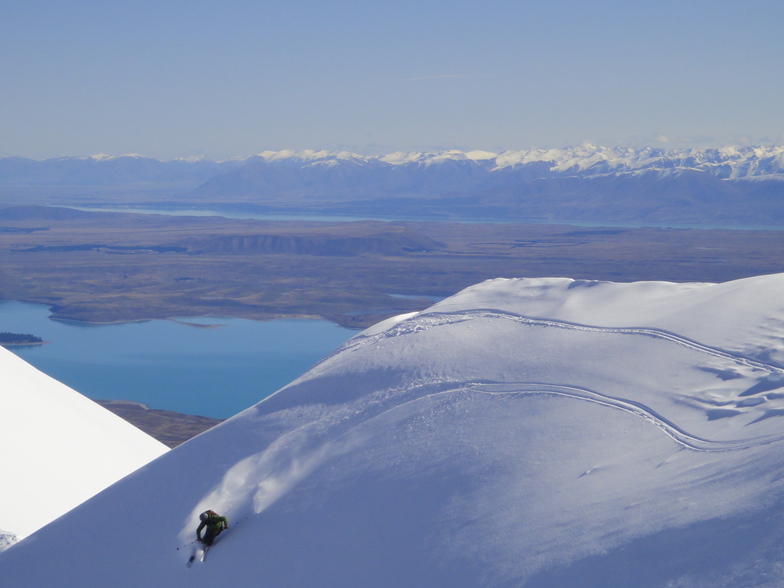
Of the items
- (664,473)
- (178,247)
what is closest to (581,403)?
(664,473)

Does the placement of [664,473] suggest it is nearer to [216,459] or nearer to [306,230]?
[216,459]

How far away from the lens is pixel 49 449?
10.4 metres

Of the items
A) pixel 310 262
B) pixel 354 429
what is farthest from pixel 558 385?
pixel 310 262

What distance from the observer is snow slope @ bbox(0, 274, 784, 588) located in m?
4.47

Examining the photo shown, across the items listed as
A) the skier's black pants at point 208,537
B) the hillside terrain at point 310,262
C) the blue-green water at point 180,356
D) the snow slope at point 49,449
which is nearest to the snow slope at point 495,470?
the skier's black pants at point 208,537

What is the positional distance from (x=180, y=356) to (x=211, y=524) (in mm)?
44373

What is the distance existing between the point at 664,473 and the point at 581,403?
1.42m

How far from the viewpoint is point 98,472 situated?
1048cm

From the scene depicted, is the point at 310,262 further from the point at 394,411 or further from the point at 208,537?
the point at 208,537

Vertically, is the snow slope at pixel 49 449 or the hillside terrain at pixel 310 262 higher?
the snow slope at pixel 49 449

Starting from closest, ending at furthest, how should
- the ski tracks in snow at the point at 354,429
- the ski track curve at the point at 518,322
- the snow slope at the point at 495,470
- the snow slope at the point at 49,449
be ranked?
the snow slope at the point at 495,470 < the ski tracks in snow at the point at 354,429 < the ski track curve at the point at 518,322 < the snow slope at the point at 49,449

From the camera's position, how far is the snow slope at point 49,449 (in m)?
8.69

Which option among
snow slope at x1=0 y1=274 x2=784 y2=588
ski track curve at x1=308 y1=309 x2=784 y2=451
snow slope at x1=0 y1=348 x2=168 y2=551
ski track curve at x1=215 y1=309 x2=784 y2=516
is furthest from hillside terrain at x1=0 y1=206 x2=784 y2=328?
ski track curve at x1=215 y1=309 x2=784 y2=516

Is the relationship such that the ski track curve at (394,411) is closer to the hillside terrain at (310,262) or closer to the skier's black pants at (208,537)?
the skier's black pants at (208,537)
